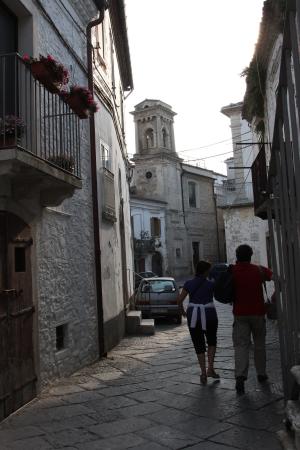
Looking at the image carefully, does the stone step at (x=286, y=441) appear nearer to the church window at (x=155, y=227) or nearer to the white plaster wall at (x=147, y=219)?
the white plaster wall at (x=147, y=219)

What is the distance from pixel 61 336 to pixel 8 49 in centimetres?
417

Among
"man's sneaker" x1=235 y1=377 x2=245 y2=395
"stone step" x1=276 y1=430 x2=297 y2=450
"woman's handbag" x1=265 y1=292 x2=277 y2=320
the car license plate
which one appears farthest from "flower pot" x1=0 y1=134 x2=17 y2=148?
the car license plate

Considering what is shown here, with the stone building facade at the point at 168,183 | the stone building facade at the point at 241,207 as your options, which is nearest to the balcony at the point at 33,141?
the stone building facade at the point at 241,207

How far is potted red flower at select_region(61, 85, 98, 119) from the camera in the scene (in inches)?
252

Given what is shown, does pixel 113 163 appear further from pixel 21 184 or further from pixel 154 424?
pixel 154 424

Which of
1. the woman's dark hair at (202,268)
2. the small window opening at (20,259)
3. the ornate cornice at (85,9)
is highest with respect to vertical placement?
the ornate cornice at (85,9)

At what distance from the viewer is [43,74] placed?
5.61 meters

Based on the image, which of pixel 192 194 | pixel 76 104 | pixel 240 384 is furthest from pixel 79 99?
pixel 192 194

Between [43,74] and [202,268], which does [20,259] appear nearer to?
[43,74]

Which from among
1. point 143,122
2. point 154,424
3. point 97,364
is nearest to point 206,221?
point 143,122

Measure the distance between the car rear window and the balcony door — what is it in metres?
9.75

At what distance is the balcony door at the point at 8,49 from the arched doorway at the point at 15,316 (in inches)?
66.7

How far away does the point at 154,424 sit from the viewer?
4.73 metres

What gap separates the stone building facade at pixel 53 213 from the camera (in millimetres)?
5520
